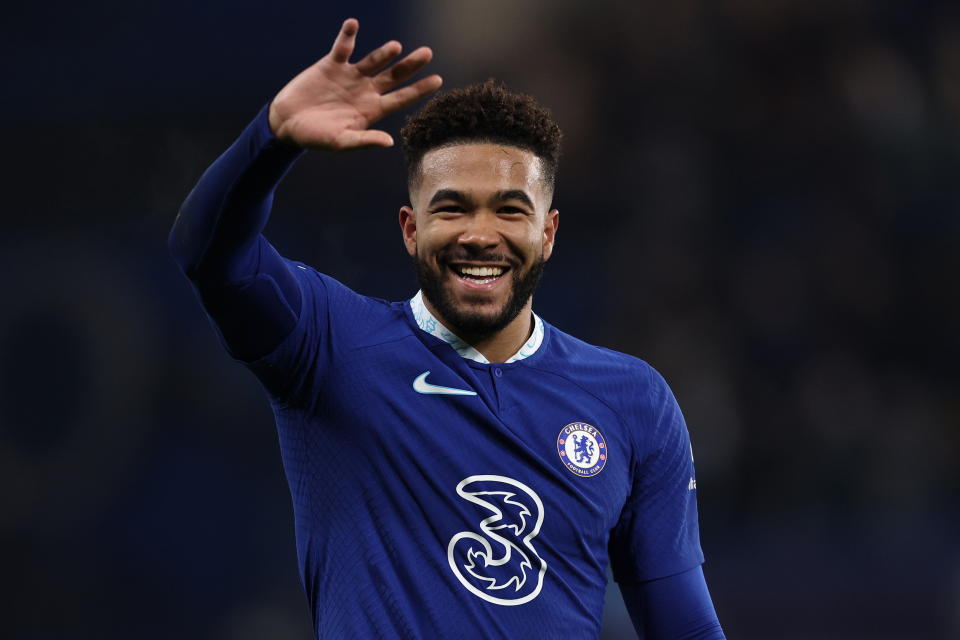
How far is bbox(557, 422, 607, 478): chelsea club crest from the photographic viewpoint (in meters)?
2.68

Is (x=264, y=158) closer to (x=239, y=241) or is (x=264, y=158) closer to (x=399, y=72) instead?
(x=239, y=241)

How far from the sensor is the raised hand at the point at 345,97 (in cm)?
213

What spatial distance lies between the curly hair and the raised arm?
1.74 feet

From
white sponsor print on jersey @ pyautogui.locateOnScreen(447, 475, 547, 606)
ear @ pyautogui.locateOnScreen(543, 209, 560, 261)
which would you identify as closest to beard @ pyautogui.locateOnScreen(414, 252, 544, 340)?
ear @ pyautogui.locateOnScreen(543, 209, 560, 261)

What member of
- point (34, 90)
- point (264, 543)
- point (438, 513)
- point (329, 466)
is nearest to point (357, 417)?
point (329, 466)

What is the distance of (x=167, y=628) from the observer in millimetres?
5562

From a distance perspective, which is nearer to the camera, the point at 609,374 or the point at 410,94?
the point at 410,94

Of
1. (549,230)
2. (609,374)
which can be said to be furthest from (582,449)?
(549,230)

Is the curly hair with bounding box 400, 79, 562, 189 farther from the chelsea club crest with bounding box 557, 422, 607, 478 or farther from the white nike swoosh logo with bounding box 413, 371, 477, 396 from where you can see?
the chelsea club crest with bounding box 557, 422, 607, 478

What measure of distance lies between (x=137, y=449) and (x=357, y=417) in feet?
11.6

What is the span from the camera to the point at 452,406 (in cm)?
265

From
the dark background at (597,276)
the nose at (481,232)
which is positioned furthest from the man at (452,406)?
the dark background at (597,276)

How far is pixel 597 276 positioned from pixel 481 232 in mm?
3803

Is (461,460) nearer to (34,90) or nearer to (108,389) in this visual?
(108,389)
